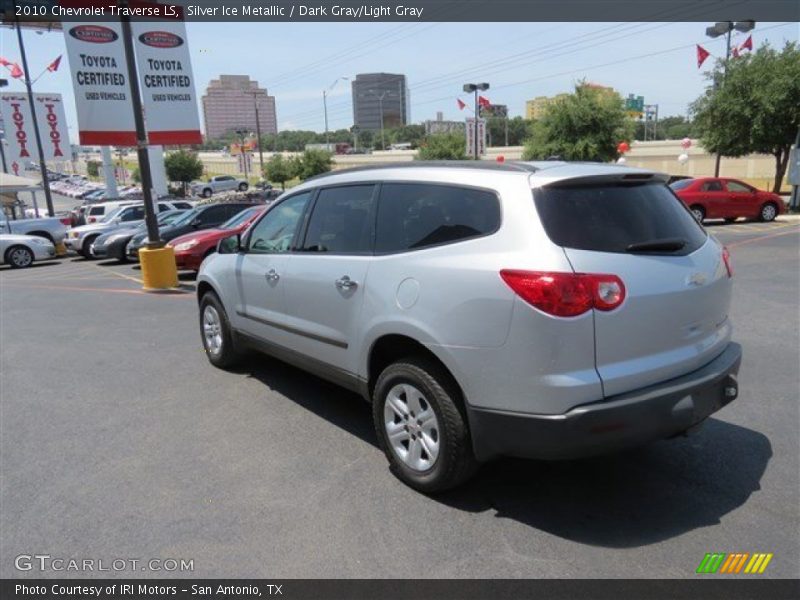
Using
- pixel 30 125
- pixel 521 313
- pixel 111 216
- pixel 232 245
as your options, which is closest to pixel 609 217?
pixel 521 313

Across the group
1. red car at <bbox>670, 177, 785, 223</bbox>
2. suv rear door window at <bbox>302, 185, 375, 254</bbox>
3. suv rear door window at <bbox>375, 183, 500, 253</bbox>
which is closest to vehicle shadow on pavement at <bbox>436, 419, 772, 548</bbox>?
suv rear door window at <bbox>375, 183, 500, 253</bbox>

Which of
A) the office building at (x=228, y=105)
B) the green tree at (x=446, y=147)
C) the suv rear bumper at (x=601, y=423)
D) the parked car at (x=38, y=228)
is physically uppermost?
the office building at (x=228, y=105)

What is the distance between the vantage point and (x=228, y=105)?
474 feet

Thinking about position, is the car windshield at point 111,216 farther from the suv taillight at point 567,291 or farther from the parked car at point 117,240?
the suv taillight at point 567,291

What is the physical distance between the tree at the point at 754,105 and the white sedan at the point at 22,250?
26510 mm

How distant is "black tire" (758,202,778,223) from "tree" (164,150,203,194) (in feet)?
187

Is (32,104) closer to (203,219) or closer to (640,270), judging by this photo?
(203,219)

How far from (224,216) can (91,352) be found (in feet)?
30.0

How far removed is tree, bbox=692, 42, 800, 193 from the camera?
23.8 metres

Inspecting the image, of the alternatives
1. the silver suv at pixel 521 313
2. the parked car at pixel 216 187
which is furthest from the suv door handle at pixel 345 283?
the parked car at pixel 216 187

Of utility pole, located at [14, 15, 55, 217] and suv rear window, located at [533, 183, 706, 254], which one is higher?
utility pole, located at [14, 15, 55, 217]

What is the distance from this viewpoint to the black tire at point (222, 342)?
18.4 feet

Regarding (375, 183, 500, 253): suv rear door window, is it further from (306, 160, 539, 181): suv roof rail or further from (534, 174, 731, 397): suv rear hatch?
(534, 174, 731, 397): suv rear hatch

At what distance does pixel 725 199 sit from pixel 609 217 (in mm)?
19652
